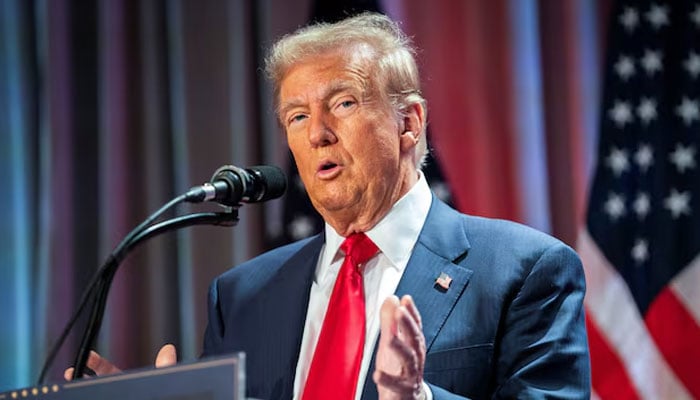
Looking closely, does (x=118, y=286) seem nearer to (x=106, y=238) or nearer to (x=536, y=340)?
(x=106, y=238)

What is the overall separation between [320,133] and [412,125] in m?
0.29

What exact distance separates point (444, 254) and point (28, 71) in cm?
235

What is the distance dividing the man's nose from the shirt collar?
0.23 meters

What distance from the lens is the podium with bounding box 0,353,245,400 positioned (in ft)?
4.38

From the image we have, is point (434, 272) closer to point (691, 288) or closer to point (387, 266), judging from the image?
point (387, 266)

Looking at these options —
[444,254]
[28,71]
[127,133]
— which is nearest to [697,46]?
[444,254]

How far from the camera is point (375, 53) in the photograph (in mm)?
2566

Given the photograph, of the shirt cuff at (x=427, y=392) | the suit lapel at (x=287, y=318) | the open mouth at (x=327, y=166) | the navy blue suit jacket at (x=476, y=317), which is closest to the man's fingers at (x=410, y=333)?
the shirt cuff at (x=427, y=392)

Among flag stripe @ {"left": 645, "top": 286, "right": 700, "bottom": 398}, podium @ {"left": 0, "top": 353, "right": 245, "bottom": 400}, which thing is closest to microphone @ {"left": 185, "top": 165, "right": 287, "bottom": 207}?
podium @ {"left": 0, "top": 353, "right": 245, "bottom": 400}

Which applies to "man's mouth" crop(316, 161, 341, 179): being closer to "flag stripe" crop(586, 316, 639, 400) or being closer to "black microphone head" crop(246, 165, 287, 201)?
"black microphone head" crop(246, 165, 287, 201)

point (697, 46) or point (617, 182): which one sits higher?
point (697, 46)

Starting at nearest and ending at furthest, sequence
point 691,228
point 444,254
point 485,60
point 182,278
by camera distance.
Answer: point 444,254
point 691,228
point 485,60
point 182,278

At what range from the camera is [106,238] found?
3994 mm

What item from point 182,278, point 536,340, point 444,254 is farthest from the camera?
point 182,278
